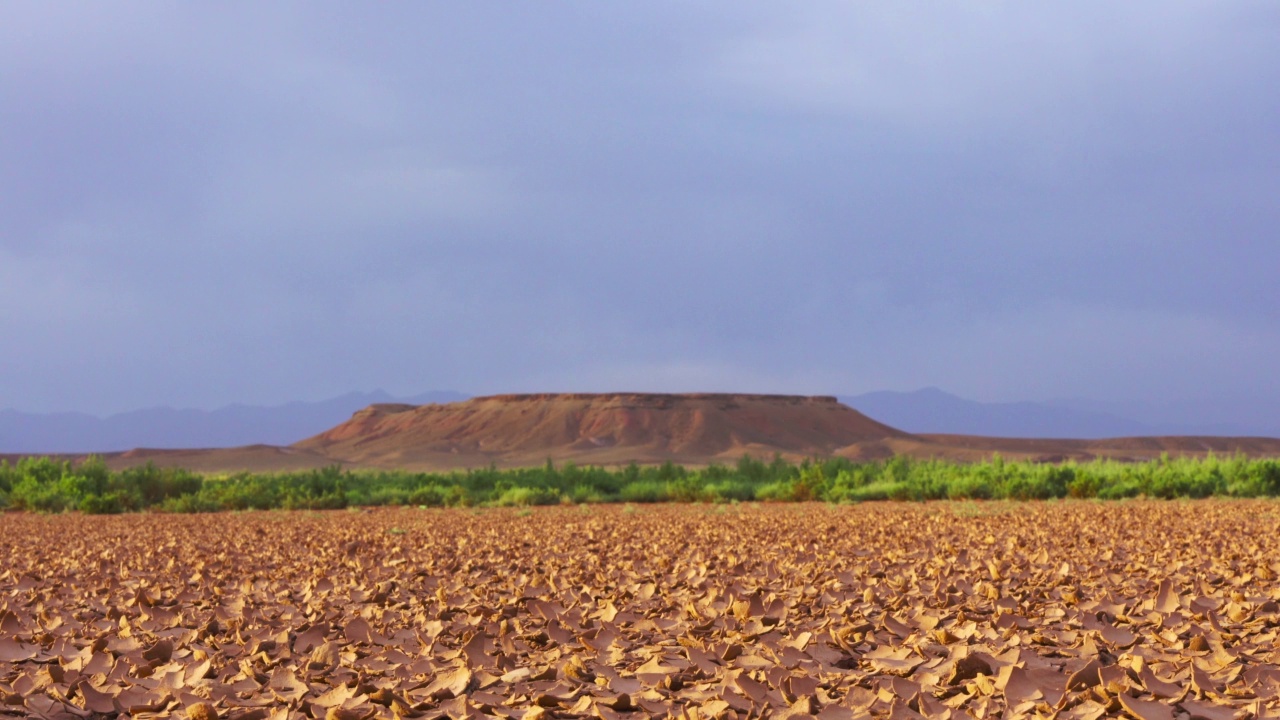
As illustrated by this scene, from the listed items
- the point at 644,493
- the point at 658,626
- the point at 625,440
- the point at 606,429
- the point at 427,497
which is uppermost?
the point at 606,429

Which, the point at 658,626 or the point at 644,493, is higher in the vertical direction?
the point at 658,626

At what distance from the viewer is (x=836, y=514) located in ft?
40.6

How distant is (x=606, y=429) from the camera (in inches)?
2110

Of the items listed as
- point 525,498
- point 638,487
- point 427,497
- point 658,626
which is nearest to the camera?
point 658,626

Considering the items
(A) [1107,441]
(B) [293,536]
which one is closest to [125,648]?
(B) [293,536]

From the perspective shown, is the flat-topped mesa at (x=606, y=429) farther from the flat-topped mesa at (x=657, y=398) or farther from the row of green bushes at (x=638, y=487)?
the row of green bushes at (x=638, y=487)

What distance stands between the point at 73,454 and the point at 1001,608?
51.2 metres

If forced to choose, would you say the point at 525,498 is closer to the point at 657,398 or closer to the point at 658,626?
the point at 658,626

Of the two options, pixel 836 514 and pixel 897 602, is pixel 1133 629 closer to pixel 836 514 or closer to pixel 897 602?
pixel 897 602

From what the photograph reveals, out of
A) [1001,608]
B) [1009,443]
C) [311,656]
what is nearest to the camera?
[311,656]

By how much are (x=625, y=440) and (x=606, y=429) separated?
174cm

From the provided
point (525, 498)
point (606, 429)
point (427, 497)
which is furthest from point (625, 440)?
point (525, 498)

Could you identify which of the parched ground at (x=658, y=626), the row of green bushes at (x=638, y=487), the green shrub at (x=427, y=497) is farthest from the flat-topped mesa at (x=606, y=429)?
the parched ground at (x=658, y=626)

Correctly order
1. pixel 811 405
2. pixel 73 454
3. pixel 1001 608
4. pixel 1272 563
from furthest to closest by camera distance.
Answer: pixel 811 405, pixel 73 454, pixel 1272 563, pixel 1001 608
